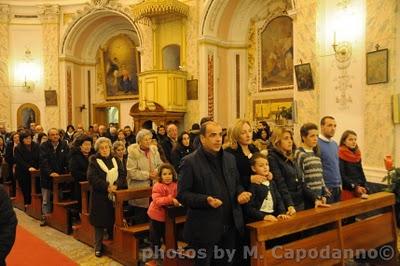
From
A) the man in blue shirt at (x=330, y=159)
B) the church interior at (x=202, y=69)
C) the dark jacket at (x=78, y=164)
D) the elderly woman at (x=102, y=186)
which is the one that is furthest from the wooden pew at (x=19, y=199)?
the man in blue shirt at (x=330, y=159)

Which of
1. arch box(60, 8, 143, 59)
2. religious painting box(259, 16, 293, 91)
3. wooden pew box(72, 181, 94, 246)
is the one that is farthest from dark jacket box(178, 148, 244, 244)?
arch box(60, 8, 143, 59)

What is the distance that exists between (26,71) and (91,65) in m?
2.45

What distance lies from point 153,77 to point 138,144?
20.3 ft

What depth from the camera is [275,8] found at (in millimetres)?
11266

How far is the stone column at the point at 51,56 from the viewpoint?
15.0m

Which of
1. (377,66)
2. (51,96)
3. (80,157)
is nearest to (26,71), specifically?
(51,96)

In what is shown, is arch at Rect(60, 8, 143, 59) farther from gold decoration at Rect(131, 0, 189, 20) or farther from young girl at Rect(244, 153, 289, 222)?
young girl at Rect(244, 153, 289, 222)

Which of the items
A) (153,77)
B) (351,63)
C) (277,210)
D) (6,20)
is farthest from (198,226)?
(6,20)

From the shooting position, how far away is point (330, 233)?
12.5 ft

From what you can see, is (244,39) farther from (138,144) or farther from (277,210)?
(277,210)

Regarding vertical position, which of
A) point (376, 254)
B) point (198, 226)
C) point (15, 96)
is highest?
point (15, 96)

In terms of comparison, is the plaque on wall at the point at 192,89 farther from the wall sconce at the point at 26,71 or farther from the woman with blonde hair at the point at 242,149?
the woman with blonde hair at the point at 242,149

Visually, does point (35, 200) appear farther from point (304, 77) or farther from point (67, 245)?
point (304, 77)

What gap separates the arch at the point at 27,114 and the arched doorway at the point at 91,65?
113cm
